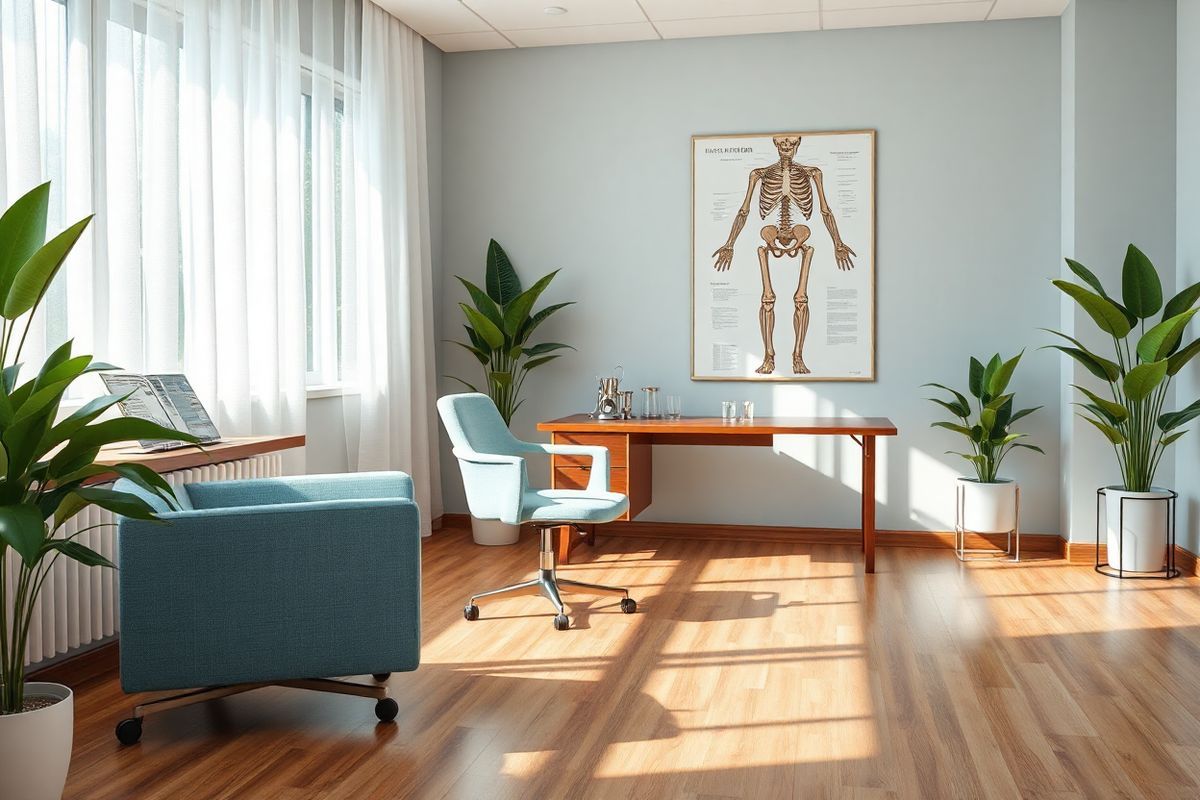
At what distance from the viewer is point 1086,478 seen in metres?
4.92

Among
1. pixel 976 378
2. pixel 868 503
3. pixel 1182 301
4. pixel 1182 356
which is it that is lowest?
pixel 868 503

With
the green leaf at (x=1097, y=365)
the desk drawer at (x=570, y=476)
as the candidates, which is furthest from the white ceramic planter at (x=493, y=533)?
the green leaf at (x=1097, y=365)

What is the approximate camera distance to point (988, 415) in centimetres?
481

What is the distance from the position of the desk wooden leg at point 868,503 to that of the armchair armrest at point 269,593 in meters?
2.58

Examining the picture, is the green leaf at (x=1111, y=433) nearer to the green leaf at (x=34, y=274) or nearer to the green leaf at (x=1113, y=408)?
the green leaf at (x=1113, y=408)

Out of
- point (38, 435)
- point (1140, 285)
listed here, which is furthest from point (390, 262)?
point (1140, 285)

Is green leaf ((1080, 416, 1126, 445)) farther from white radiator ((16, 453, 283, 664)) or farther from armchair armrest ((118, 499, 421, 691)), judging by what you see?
white radiator ((16, 453, 283, 664))

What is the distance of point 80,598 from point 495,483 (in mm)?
1431

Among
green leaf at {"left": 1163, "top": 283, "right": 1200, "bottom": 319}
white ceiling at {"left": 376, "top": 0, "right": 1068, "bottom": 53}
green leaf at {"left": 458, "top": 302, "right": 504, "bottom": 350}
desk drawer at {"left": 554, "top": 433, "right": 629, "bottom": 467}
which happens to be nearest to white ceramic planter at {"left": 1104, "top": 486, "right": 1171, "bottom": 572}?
green leaf at {"left": 1163, "top": 283, "right": 1200, "bottom": 319}

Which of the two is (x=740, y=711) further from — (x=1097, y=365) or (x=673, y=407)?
(x=1097, y=365)

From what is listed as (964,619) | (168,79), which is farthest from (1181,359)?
(168,79)

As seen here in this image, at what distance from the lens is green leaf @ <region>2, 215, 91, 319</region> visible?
6.71 feet

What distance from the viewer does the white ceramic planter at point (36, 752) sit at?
212 centimetres

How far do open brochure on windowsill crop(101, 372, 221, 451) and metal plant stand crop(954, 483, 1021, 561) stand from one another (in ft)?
11.4
